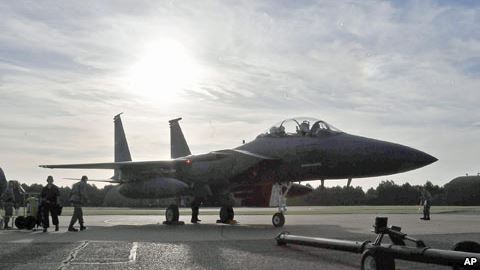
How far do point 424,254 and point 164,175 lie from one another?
48.4 ft

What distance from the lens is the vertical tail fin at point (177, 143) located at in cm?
2967

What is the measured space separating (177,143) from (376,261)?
2375cm

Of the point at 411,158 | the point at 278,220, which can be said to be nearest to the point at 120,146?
the point at 278,220

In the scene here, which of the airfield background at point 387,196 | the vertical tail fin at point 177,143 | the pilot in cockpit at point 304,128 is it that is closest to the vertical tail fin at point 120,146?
the vertical tail fin at point 177,143

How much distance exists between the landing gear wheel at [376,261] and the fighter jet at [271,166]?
26.4 ft

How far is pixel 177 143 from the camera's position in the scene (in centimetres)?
2983

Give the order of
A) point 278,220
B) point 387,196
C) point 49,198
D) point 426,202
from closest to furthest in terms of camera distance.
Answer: point 49,198, point 278,220, point 426,202, point 387,196

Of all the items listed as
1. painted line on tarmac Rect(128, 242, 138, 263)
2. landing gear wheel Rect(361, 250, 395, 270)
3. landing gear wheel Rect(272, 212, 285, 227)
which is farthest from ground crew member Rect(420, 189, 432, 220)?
landing gear wheel Rect(361, 250, 395, 270)

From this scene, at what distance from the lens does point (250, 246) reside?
424 inches

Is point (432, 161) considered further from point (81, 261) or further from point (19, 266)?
point (19, 266)

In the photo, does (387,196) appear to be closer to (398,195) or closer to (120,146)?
(398,195)

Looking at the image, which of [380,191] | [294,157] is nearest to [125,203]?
[380,191]

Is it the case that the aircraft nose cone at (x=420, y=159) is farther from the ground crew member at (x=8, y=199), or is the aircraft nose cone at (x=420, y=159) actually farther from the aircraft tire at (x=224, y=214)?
the ground crew member at (x=8, y=199)

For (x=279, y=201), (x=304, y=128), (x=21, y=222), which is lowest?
(x=21, y=222)
